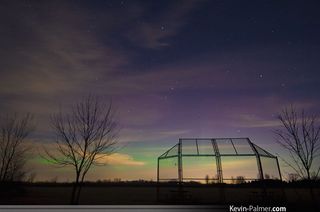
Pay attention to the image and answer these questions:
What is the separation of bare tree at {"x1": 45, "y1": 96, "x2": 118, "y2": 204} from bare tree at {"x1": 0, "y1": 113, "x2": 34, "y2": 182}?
0.48 metres

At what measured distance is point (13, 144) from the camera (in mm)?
4750

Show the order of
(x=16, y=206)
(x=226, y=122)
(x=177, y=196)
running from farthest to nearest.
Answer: (x=177, y=196), (x=226, y=122), (x=16, y=206)

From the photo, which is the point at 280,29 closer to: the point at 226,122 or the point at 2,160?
the point at 226,122

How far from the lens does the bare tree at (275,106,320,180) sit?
13.9ft

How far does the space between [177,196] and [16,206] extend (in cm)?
299

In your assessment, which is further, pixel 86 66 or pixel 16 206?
pixel 86 66

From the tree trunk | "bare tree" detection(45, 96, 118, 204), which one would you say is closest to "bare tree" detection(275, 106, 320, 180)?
"bare tree" detection(45, 96, 118, 204)

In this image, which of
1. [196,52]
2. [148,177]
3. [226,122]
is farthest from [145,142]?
[196,52]

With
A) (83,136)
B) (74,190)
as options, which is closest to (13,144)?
(83,136)

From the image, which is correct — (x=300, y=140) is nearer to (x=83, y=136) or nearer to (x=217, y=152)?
(x=217, y=152)

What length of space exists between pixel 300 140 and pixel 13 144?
5.02m

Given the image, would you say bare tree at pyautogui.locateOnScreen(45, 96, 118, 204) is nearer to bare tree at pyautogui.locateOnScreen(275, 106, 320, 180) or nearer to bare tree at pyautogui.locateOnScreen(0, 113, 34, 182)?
bare tree at pyautogui.locateOnScreen(0, 113, 34, 182)

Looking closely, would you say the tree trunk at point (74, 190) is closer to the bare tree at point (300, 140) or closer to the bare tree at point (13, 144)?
the bare tree at point (13, 144)

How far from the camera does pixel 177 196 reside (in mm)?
4781
